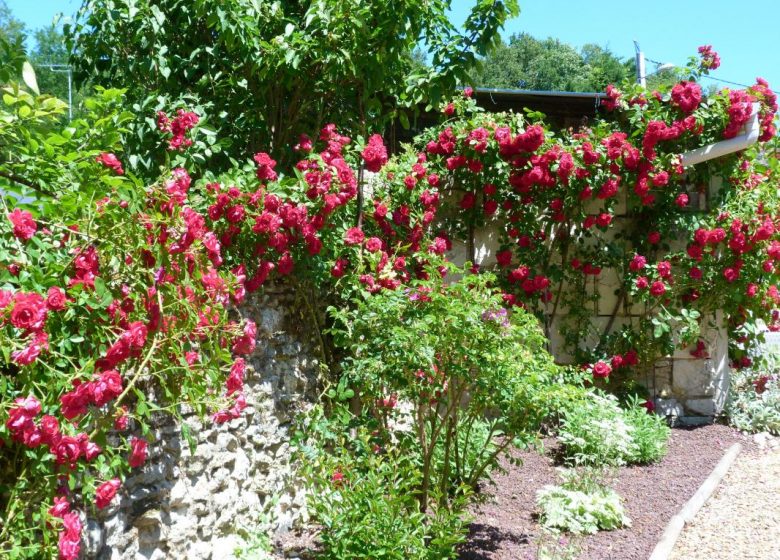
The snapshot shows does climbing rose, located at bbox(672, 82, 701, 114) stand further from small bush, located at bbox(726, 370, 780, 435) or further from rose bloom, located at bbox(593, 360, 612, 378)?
small bush, located at bbox(726, 370, 780, 435)

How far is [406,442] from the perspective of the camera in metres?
4.39

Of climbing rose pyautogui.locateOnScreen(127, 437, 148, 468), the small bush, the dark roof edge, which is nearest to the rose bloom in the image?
the small bush

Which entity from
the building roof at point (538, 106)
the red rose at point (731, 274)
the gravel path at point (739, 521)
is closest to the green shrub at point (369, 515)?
the gravel path at point (739, 521)

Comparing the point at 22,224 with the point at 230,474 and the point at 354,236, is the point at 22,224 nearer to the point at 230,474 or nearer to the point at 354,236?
the point at 230,474

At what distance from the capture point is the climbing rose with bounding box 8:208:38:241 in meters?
2.41

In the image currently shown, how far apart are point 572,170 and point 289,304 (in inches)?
115

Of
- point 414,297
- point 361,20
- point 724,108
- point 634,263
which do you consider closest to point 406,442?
point 414,297

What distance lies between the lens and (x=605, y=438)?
545 cm

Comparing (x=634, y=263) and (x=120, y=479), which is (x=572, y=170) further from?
(x=120, y=479)

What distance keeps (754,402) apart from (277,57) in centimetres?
544

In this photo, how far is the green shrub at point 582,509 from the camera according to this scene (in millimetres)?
4383

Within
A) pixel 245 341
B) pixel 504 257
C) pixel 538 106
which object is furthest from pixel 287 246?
pixel 538 106

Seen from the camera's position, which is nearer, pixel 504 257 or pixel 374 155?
pixel 374 155

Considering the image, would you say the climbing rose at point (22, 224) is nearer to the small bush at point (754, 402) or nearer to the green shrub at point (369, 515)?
the green shrub at point (369, 515)
